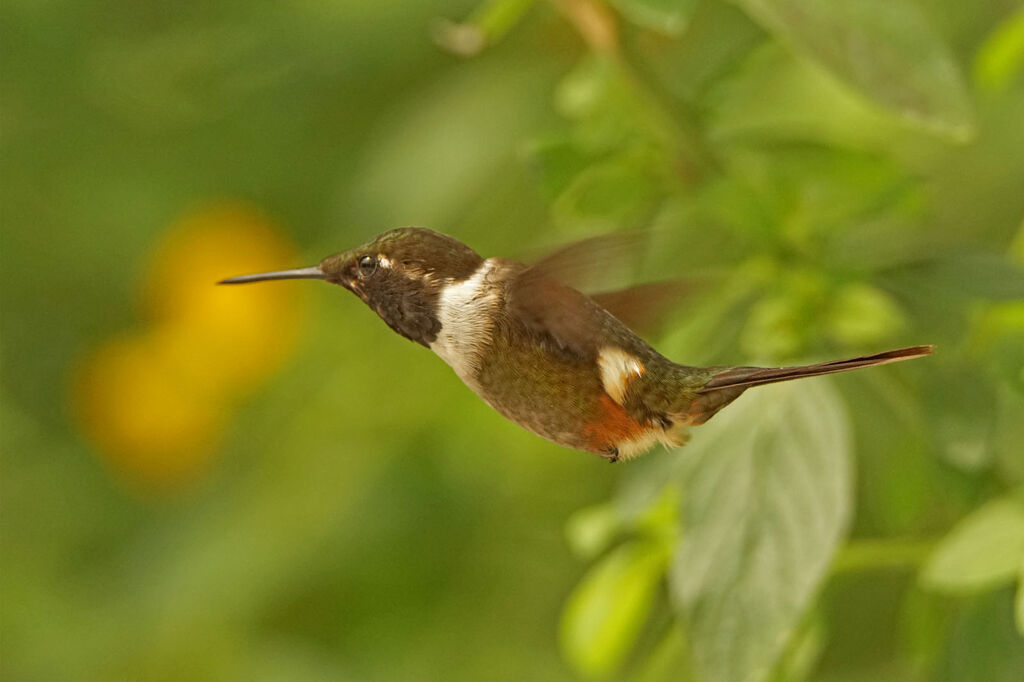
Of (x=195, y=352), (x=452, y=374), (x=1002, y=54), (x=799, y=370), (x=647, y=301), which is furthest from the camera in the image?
(x=195, y=352)

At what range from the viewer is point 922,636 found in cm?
70

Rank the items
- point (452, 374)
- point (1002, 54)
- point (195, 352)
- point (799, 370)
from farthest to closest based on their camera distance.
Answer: point (195, 352)
point (452, 374)
point (1002, 54)
point (799, 370)

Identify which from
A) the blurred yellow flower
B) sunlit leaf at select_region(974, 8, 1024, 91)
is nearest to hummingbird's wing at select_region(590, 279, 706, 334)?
sunlit leaf at select_region(974, 8, 1024, 91)

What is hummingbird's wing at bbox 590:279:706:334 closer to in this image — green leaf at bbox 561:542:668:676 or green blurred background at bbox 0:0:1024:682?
green blurred background at bbox 0:0:1024:682

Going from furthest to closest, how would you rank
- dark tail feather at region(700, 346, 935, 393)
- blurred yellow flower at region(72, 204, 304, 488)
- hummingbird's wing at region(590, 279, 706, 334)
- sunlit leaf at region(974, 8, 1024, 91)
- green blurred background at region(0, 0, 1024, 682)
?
blurred yellow flower at region(72, 204, 304, 488) < sunlit leaf at region(974, 8, 1024, 91) < green blurred background at region(0, 0, 1024, 682) < hummingbird's wing at region(590, 279, 706, 334) < dark tail feather at region(700, 346, 935, 393)

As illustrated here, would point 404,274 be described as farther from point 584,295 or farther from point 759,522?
point 759,522

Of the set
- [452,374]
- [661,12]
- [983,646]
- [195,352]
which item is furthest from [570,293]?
[195,352]

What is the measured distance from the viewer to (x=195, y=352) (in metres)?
1.72

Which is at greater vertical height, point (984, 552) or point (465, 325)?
point (465, 325)

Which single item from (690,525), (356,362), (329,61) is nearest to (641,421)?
(690,525)

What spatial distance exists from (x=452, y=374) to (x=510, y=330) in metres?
1.00

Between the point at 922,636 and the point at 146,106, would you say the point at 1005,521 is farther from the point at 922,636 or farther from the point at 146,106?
the point at 146,106

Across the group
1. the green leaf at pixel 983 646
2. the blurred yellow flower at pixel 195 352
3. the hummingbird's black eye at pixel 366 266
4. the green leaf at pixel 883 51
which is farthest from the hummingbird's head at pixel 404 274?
the blurred yellow flower at pixel 195 352

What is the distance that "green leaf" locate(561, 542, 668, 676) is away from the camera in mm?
750
